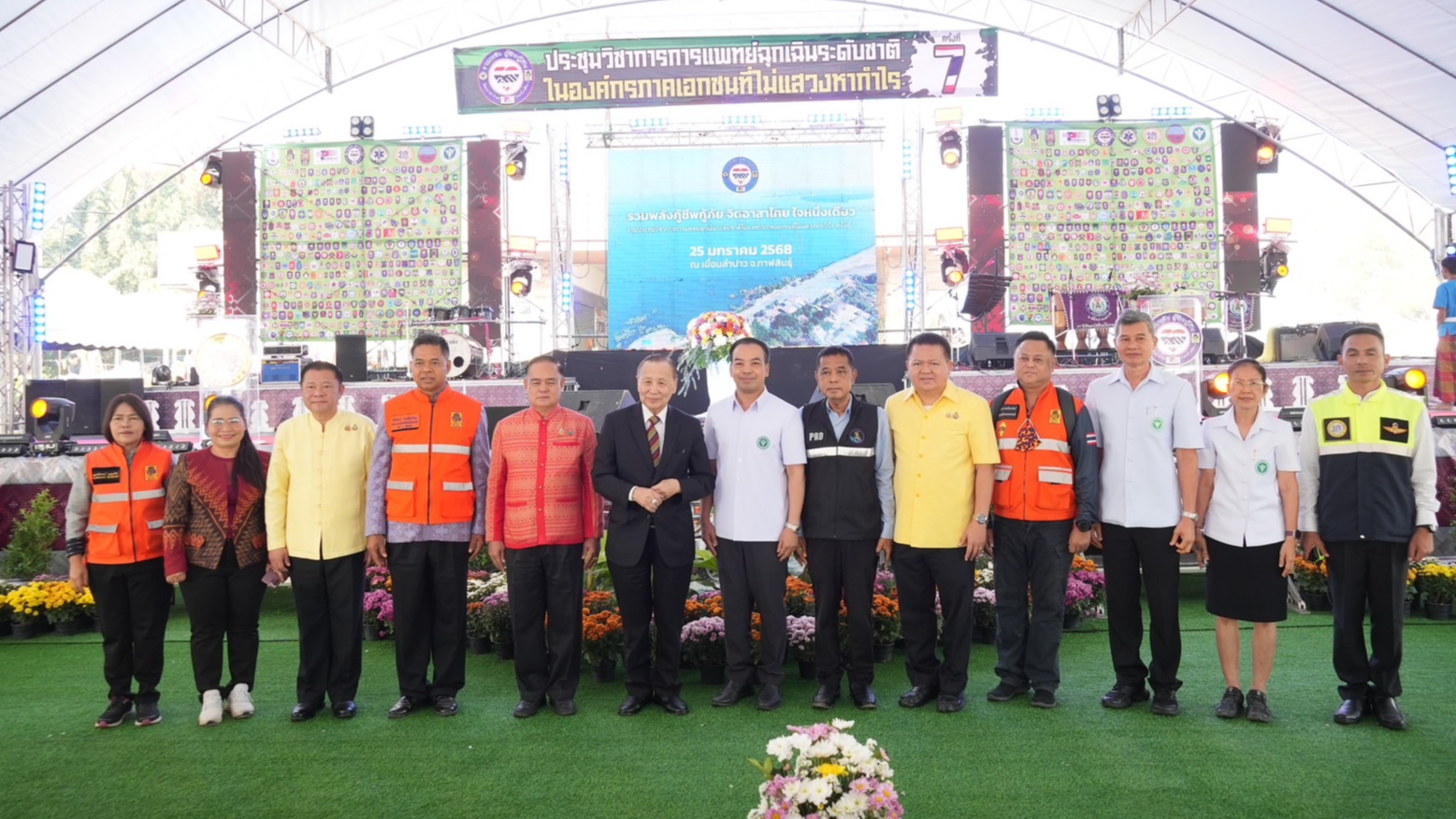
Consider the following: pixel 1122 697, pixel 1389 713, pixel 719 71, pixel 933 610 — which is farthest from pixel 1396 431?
pixel 719 71

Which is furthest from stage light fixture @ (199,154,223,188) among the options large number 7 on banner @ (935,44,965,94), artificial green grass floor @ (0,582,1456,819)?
artificial green grass floor @ (0,582,1456,819)

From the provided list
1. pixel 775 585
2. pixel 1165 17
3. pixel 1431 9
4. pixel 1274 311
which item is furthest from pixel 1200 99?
pixel 1274 311

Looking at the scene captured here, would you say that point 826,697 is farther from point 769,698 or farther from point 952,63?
point 952,63

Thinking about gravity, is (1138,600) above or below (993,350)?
below

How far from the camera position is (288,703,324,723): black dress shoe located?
392cm

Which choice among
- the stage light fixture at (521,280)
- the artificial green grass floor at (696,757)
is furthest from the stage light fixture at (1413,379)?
the stage light fixture at (521,280)

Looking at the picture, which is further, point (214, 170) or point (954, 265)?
point (214, 170)

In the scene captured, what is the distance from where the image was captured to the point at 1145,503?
3812 mm

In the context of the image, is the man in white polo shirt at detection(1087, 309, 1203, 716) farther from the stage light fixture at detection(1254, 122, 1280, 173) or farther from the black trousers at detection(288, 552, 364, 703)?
the stage light fixture at detection(1254, 122, 1280, 173)

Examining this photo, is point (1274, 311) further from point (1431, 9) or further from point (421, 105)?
point (421, 105)

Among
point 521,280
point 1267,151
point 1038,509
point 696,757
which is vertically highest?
point 1267,151

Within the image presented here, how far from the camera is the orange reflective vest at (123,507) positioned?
155 inches

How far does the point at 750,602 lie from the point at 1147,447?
1.65 m

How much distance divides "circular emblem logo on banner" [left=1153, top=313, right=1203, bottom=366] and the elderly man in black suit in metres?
4.83
